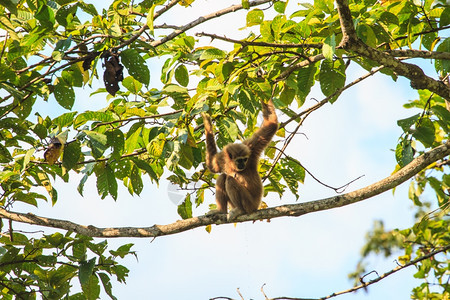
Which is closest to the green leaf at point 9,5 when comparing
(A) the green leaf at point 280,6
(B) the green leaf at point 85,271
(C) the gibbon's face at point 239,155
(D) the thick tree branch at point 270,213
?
(D) the thick tree branch at point 270,213

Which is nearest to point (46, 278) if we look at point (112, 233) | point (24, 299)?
point (24, 299)

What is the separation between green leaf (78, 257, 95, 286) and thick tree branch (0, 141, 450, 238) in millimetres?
437

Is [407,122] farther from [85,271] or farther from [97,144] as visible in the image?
[85,271]

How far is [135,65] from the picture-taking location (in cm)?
530

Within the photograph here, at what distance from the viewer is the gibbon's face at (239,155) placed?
7629mm

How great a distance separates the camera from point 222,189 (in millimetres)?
7754

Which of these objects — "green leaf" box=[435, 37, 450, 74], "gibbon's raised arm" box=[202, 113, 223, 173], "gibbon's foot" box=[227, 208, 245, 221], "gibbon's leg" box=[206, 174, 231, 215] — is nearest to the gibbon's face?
"gibbon's leg" box=[206, 174, 231, 215]

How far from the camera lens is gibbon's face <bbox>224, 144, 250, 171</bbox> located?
7629mm

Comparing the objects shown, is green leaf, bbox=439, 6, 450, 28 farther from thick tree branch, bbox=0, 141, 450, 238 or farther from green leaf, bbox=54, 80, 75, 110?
green leaf, bbox=54, 80, 75, 110

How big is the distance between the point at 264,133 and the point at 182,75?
1.61m

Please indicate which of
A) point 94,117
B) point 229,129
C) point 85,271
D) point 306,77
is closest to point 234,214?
point 229,129

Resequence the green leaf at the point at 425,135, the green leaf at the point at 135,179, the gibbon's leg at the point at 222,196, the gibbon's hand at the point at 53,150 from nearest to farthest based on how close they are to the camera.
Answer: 1. the gibbon's hand at the point at 53,150
2. the green leaf at the point at 425,135
3. the green leaf at the point at 135,179
4. the gibbon's leg at the point at 222,196

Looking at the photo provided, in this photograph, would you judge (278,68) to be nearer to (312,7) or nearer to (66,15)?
(312,7)

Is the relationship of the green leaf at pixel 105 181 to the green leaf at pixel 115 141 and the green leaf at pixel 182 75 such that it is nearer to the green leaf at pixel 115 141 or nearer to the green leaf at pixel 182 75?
the green leaf at pixel 115 141
